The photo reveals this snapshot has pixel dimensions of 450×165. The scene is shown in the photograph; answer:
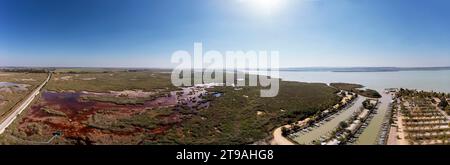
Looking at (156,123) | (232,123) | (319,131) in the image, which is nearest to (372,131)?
(319,131)

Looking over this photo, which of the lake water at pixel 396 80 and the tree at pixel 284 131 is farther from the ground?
the lake water at pixel 396 80

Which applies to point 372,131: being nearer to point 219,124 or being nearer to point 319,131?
point 319,131

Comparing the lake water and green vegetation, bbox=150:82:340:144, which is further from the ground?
the lake water

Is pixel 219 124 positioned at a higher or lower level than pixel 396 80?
lower

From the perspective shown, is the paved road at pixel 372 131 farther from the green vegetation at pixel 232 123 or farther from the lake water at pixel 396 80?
the lake water at pixel 396 80

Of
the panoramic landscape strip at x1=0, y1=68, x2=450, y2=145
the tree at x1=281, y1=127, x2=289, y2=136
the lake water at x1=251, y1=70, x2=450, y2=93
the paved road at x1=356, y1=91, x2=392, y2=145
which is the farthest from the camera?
the lake water at x1=251, y1=70, x2=450, y2=93

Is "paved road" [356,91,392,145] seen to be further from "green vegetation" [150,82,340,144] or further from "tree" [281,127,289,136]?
"green vegetation" [150,82,340,144]

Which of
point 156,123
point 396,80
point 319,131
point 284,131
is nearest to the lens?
point 284,131

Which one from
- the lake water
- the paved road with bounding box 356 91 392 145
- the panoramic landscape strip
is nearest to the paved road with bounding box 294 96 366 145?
the panoramic landscape strip

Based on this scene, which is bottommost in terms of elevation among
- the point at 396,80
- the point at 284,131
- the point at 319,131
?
the point at 319,131

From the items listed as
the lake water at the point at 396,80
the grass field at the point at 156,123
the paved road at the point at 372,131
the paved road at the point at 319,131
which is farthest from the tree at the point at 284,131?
the lake water at the point at 396,80
